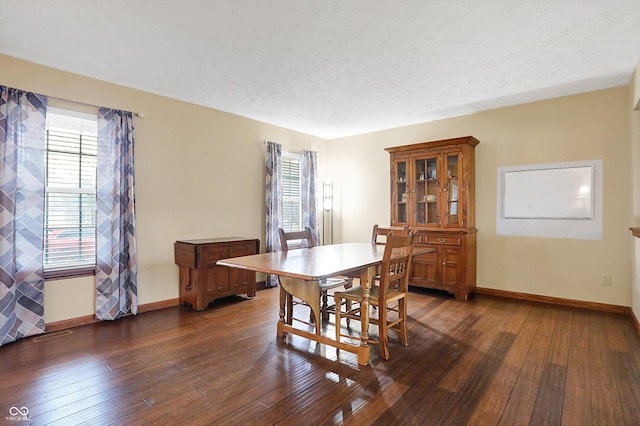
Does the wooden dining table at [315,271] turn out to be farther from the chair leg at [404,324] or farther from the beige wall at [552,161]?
the beige wall at [552,161]

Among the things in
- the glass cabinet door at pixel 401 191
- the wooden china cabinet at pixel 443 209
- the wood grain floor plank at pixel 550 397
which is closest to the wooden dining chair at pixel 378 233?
the glass cabinet door at pixel 401 191

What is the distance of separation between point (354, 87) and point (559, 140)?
2.58 meters

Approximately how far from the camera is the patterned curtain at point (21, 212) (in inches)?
111

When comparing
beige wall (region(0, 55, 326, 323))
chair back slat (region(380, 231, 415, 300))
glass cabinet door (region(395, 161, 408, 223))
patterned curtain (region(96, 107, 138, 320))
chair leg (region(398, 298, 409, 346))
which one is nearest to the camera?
chair back slat (region(380, 231, 415, 300))

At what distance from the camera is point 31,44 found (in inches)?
106

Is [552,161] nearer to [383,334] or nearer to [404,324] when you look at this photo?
[404,324]

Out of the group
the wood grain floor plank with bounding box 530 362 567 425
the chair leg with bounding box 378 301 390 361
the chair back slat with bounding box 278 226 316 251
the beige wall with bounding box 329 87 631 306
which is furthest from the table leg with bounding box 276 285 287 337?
the beige wall with bounding box 329 87 631 306

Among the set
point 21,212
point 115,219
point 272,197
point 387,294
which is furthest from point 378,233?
point 21,212

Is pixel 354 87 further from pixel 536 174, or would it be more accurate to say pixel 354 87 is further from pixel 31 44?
pixel 31 44

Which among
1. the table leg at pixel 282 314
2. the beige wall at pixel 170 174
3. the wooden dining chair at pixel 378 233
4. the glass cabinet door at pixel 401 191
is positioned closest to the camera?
the wooden dining chair at pixel 378 233

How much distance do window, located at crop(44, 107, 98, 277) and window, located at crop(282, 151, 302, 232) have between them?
265 centimetres

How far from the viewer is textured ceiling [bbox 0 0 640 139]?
2223mm

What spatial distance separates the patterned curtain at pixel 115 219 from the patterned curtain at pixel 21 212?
464 mm

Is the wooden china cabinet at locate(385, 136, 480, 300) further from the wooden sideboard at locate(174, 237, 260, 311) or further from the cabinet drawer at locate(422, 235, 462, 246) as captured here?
the wooden sideboard at locate(174, 237, 260, 311)
